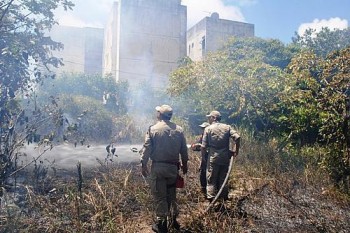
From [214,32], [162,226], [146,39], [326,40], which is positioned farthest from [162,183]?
[326,40]

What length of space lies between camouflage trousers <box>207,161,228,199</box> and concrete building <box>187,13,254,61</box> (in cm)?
2442

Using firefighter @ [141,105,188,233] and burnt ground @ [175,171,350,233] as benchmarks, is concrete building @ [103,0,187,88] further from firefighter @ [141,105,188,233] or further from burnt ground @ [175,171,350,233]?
firefighter @ [141,105,188,233]

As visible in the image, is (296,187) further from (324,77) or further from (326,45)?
(326,45)

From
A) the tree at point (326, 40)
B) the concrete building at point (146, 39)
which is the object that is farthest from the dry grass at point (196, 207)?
the tree at point (326, 40)

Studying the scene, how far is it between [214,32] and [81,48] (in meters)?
17.6

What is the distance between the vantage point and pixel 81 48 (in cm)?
3853

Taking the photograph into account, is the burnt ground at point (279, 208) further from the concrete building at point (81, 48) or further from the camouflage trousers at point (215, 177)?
the concrete building at point (81, 48)

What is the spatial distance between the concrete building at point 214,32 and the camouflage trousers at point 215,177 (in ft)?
80.1

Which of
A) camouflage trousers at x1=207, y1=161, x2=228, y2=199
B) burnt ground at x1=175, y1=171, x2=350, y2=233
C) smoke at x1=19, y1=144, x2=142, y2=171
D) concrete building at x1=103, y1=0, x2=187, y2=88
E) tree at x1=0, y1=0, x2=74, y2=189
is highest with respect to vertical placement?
→ concrete building at x1=103, y1=0, x2=187, y2=88

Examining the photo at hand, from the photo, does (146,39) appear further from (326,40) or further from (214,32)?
(326,40)

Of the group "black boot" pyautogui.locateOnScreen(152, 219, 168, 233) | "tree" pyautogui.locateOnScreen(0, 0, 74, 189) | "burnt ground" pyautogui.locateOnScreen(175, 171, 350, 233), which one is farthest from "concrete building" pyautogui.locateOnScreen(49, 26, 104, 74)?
"black boot" pyautogui.locateOnScreen(152, 219, 168, 233)

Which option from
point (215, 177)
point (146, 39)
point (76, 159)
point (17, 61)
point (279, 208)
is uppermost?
point (146, 39)

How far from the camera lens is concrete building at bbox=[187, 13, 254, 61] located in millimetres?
29875

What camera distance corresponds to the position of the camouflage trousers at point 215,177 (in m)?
5.31
